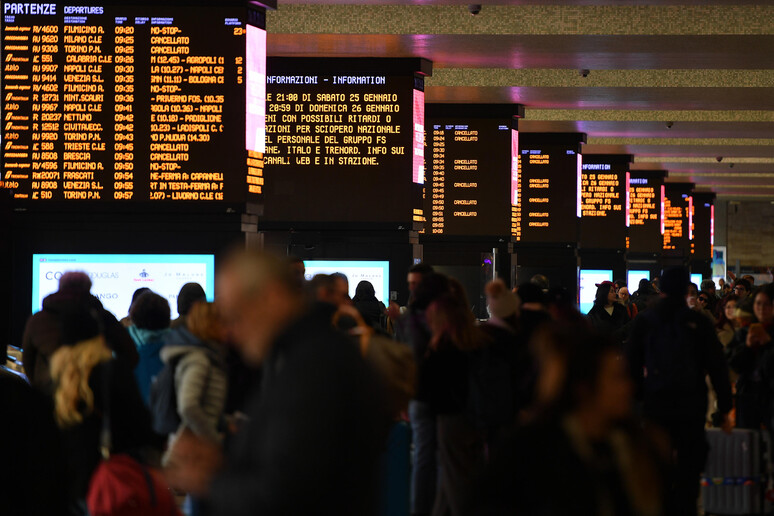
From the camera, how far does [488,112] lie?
19.2 m

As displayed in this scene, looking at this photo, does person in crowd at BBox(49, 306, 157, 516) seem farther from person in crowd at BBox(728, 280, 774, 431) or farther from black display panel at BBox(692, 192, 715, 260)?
black display panel at BBox(692, 192, 715, 260)

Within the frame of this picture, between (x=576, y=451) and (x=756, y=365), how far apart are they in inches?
207

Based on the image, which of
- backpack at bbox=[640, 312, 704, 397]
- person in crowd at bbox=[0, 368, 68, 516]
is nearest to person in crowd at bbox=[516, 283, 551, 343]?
backpack at bbox=[640, 312, 704, 397]

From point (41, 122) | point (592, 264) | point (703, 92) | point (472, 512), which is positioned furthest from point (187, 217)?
point (592, 264)

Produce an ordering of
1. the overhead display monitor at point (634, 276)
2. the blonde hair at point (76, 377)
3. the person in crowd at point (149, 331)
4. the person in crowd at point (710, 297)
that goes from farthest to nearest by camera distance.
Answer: the overhead display monitor at point (634, 276) → the person in crowd at point (710, 297) → the person in crowd at point (149, 331) → the blonde hair at point (76, 377)

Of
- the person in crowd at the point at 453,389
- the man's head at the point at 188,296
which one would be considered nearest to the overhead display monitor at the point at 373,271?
the man's head at the point at 188,296

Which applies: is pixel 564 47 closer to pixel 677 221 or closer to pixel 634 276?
pixel 634 276

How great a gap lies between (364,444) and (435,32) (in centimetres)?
1170

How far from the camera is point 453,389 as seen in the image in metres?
6.44

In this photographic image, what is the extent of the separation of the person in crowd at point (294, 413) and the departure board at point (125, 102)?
7342 millimetres

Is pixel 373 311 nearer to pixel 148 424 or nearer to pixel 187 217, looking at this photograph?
pixel 187 217

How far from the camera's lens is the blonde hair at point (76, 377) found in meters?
4.56

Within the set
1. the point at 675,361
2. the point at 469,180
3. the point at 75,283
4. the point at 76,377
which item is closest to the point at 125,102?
the point at 75,283

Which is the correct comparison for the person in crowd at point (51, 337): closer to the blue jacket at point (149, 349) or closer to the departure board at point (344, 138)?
the blue jacket at point (149, 349)
